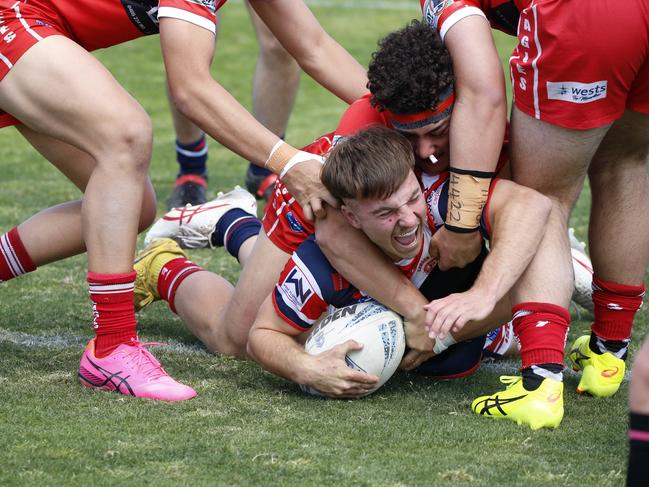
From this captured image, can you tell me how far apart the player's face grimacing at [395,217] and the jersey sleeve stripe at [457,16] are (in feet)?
1.79

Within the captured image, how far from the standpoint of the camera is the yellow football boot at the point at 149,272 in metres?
5.00

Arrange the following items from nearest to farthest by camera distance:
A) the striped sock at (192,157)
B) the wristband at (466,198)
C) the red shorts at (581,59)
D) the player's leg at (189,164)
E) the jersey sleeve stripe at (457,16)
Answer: the red shorts at (581,59) → the wristband at (466,198) → the jersey sleeve stripe at (457,16) → the player's leg at (189,164) → the striped sock at (192,157)

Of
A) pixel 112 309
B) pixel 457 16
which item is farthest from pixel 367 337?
pixel 457 16

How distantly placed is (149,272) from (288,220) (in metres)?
0.96

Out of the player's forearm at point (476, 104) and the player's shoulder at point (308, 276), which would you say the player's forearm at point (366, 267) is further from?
the player's forearm at point (476, 104)

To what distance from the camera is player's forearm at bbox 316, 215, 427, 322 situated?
3871 millimetres

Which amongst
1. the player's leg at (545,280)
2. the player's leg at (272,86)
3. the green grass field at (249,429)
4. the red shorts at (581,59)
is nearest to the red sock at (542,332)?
the player's leg at (545,280)

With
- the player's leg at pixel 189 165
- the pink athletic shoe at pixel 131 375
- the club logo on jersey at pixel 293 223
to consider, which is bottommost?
the player's leg at pixel 189 165

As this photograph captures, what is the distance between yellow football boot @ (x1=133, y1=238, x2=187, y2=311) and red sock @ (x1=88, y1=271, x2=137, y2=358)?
971mm

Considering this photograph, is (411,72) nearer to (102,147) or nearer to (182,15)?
(182,15)

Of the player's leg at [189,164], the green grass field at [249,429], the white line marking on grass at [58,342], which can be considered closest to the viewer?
the green grass field at [249,429]

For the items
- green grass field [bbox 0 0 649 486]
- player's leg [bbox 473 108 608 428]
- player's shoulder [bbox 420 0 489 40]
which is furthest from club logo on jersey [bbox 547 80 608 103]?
Result: green grass field [bbox 0 0 649 486]

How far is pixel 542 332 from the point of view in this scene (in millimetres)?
3631

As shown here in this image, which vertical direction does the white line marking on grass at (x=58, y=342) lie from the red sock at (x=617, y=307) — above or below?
below
